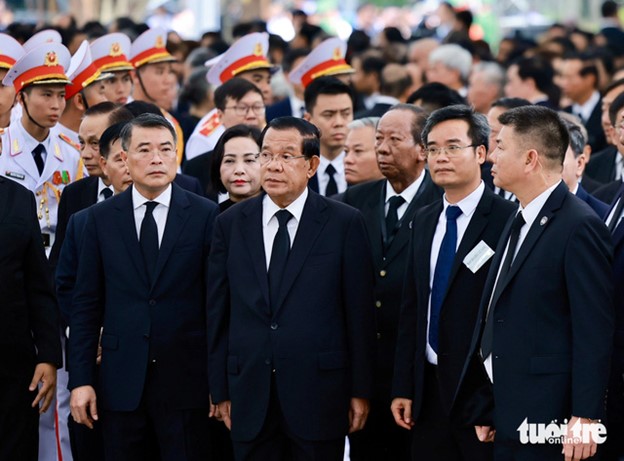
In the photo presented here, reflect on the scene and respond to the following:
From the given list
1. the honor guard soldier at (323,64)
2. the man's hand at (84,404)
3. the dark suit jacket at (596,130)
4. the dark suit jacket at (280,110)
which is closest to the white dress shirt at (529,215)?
the man's hand at (84,404)

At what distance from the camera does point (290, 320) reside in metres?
5.46

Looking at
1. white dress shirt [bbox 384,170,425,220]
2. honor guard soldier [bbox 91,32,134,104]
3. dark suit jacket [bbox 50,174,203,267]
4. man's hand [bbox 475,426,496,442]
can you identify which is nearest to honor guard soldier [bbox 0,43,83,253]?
dark suit jacket [bbox 50,174,203,267]

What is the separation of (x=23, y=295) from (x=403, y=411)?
1892 millimetres

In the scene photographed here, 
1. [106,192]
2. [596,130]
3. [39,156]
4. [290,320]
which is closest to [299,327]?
[290,320]

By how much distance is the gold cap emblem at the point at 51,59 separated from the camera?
7.49m

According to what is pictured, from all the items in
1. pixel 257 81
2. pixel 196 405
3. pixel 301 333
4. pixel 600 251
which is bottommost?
pixel 196 405

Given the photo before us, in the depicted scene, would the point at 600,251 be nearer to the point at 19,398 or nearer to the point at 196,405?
the point at 196,405

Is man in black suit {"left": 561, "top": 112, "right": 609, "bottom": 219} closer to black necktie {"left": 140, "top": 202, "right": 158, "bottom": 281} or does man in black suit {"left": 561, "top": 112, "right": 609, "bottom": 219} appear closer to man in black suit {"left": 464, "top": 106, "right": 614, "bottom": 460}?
man in black suit {"left": 464, "top": 106, "right": 614, "bottom": 460}

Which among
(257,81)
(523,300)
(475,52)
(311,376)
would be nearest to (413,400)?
(311,376)

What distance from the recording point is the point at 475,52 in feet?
49.4

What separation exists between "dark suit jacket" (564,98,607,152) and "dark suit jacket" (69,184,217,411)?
6253 millimetres

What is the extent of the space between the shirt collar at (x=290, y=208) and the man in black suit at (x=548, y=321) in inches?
40.4

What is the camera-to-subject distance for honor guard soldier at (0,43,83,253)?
7.29 metres

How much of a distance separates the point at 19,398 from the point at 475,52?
10.2 m
